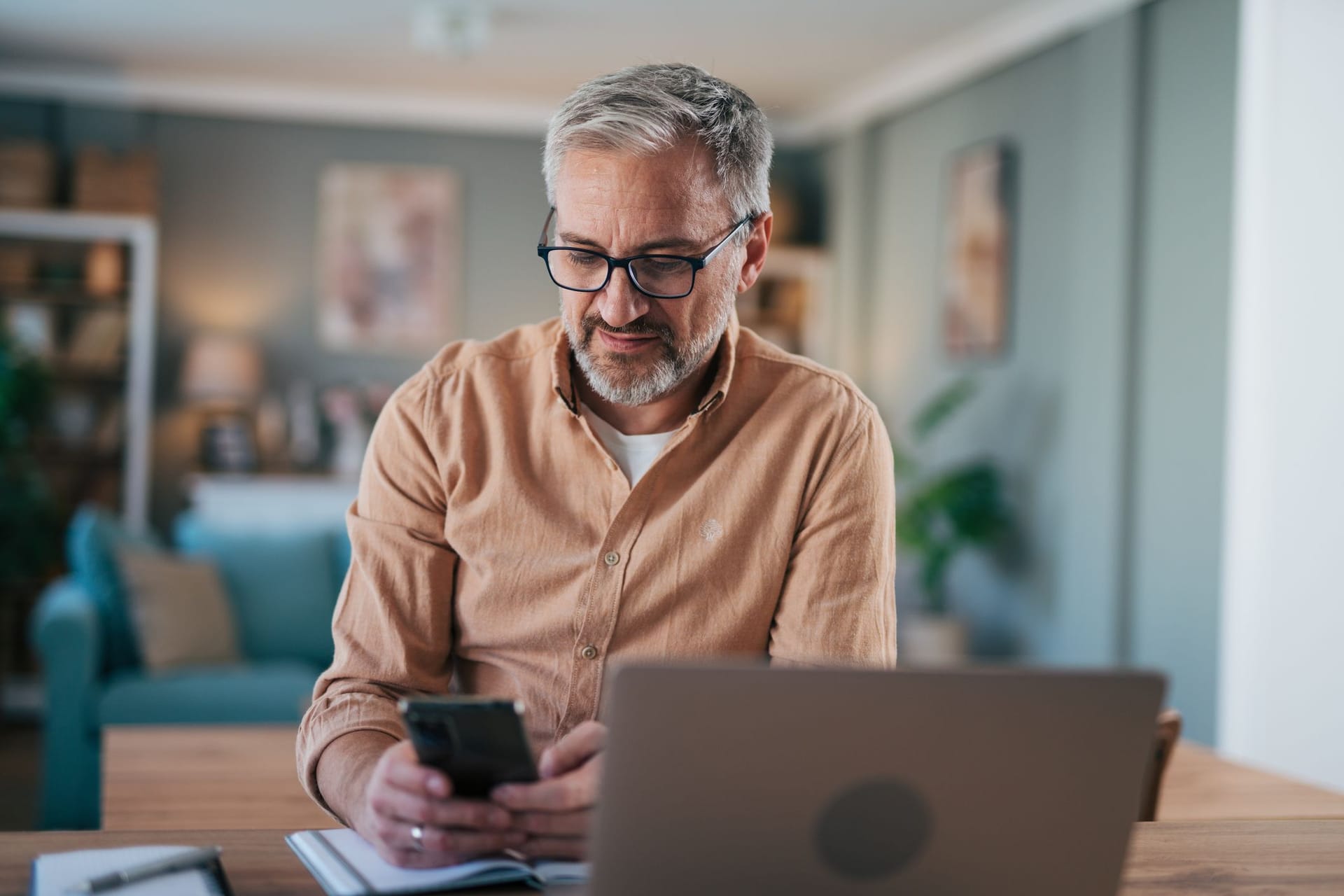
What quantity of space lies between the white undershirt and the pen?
2.13ft

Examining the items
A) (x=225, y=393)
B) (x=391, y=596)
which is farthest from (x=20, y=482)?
(x=391, y=596)

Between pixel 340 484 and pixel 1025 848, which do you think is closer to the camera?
pixel 1025 848

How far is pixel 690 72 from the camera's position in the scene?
4.87 feet

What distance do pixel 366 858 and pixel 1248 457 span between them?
3.32 metres

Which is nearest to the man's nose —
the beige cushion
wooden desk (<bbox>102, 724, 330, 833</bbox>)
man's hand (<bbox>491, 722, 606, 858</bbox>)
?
man's hand (<bbox>491, 722, 606, 858</bbox>)

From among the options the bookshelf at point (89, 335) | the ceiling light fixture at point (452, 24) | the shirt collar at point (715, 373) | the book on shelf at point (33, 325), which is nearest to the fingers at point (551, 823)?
the shirt collar at point (715, 373)

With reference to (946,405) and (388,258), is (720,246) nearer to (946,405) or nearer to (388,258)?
(946,405)

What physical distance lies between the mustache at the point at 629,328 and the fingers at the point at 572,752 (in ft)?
1.68

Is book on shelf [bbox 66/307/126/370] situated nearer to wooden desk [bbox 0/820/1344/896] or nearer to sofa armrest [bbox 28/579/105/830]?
sofa armrest [bbox 28/579/105/830]

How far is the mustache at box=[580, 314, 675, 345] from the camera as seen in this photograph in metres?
1.44

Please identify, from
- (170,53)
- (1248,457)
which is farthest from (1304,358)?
(170,53)

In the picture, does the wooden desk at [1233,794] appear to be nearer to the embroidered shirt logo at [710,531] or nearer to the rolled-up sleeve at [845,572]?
the rolled-up sleeve at [845,572]

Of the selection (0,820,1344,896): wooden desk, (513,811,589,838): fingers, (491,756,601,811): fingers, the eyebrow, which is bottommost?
(0,820,1344,896): wooden desk

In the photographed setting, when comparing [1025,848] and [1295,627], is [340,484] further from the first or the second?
[1025,848]
